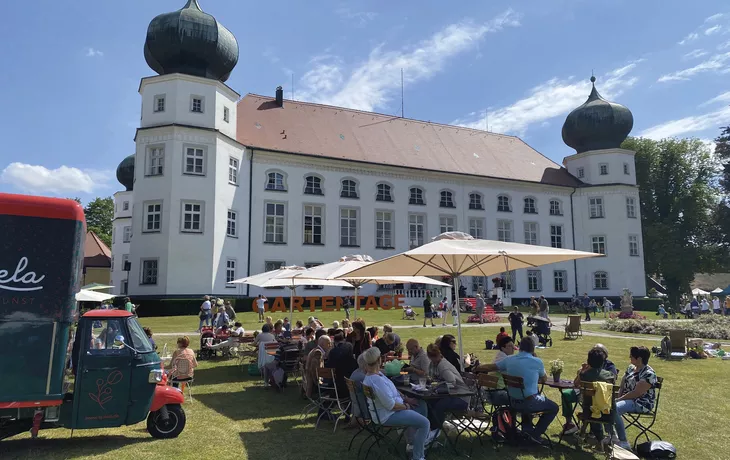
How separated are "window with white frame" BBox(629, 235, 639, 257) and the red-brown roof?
6.83 meters

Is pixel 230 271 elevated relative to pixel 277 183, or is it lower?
lower

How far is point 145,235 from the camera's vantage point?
30625 mm

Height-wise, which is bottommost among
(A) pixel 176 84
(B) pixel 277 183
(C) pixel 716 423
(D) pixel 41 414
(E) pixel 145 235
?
(C) pixel 716 423

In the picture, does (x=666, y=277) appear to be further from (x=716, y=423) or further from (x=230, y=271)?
(x=716, y=423)

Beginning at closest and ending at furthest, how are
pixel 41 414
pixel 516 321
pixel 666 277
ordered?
pixel 41 414 < pixel 516 321 < pixel 666 277

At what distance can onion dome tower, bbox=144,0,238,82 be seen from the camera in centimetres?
3052

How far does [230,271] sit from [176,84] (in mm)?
11972

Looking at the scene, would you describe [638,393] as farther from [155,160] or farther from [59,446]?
[155,160]

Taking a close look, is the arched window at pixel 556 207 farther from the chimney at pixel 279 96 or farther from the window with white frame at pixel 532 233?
the chimney at pixel 279 96

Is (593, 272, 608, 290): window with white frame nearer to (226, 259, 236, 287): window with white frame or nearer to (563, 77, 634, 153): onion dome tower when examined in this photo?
(563, 77, 634, 153): onion dome tower

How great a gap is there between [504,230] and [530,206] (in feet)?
11.9

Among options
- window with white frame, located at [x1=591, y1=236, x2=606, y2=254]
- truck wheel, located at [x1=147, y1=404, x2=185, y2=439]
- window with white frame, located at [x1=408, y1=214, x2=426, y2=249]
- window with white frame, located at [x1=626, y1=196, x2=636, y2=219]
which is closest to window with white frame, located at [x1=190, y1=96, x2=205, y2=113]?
window with white frame, located at [x1=408, y1=214, x2=426, y2=249]

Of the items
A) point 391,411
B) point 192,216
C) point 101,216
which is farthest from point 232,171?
point 101,216

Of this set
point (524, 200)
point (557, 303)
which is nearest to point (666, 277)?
point (557, 303)
